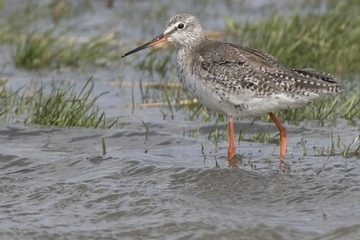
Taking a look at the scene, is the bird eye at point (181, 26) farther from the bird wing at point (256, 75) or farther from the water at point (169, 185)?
the water at point (169, 185)

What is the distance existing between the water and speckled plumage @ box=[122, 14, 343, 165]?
488 mm

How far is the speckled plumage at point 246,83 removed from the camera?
8250 mm

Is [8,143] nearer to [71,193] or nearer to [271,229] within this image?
[71,193]

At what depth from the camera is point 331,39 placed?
1215 centimetres

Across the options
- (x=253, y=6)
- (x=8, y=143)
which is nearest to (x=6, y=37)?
(x=8, y=143)

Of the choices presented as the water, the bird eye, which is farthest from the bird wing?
the bird eye

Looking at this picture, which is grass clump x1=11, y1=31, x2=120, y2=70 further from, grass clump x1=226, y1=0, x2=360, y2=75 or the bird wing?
the bird wing

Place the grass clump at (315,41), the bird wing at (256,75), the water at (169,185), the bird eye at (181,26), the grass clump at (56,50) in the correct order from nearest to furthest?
the water at (169,185), the bird wing at (256,75), the bird eye at (181,26), the grass clump at (315,41), the grass clump at (56,50)

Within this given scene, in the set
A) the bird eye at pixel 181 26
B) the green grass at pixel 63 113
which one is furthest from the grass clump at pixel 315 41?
the green grass at pixel 63 113

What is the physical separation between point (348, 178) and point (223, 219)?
1.39 meters

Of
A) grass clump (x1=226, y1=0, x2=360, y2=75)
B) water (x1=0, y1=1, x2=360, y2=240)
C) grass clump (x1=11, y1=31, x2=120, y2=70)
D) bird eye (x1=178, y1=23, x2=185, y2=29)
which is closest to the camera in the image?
water (x1=0, y1=1, x2=360, y2=240)

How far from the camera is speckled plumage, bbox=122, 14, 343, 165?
825 centimetres

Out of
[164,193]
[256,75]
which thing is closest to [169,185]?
[164,193]

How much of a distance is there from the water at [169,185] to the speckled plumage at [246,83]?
0.49 metres
